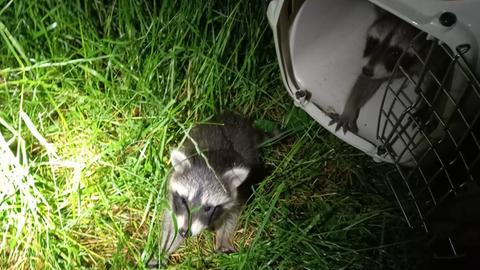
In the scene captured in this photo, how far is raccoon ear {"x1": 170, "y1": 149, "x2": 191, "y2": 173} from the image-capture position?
10.6 ft

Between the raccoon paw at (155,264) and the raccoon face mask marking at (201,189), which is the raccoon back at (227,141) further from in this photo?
the raccoon paw at (155,264)

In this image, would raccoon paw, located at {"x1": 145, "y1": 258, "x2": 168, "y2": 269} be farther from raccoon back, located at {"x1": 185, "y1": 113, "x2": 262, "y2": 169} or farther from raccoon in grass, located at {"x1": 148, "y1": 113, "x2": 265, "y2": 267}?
raccoon back, located at {"x1": 185, "y1": 113, "x2": 262, "y2": 169}

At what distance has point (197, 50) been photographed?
3.56 meters

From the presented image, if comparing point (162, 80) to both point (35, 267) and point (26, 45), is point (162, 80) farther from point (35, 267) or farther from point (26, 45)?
point (35, 267)

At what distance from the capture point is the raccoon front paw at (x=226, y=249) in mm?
3243

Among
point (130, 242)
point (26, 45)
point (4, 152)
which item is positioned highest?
point (26, 45)

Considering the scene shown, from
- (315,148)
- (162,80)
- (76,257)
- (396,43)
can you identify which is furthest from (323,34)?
(76,257)

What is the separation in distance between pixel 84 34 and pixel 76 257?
1388mm

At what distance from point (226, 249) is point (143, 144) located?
797 millimetres

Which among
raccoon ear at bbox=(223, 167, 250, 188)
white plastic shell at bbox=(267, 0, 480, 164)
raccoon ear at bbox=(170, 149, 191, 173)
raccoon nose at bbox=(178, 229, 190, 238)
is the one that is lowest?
raccoon nose at bbox=(178, 229, 190, 238)

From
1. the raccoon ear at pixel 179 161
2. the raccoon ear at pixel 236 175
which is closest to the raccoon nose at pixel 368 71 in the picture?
the raccoon ear at pixel 236 175

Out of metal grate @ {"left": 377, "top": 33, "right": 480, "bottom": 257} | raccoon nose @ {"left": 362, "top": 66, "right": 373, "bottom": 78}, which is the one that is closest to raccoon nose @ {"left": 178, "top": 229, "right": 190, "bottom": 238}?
metal grate @ {"left": 377, "top": 33, "right": 480, "bottom": 257}

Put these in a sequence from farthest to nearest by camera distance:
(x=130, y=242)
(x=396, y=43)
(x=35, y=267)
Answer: (x=396, y=43), (x=130, y=242), (x=35, y=267)

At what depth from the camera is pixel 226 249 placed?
3.28 meters
